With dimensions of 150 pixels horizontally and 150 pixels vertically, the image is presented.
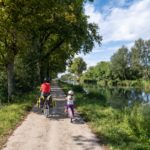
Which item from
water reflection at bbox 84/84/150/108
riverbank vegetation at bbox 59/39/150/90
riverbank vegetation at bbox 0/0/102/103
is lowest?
water reflection at bbox 84/84/150/108

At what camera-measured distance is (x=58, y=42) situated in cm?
3794

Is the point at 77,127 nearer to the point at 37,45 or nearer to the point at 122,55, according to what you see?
the point at 37,45

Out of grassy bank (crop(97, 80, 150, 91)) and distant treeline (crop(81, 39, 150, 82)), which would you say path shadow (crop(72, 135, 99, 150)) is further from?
distant treeline (crop(81, 39, 150, 82))

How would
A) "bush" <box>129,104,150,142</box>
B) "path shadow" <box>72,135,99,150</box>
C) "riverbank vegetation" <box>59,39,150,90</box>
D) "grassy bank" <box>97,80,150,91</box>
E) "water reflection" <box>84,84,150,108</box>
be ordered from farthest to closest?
"riverbank vegetation" <box>59,39,150,90</box> → "grassy bank" <box>97,80,150,91</box> → "water reflection" <box>84,84,150,108</box> → "bush" <box>129,104,150,142</box> → "path shadow" <box>72,135,99,150</box>

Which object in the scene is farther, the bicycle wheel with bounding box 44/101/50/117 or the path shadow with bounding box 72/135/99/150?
the bicycle wheel with bounding box 44/101/50/117

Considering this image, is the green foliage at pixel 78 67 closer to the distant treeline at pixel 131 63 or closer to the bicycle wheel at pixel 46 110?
the distant treeline at pixel 131 63

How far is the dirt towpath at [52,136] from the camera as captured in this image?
11.0m

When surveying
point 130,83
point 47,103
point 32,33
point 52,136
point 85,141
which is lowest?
point 85,141

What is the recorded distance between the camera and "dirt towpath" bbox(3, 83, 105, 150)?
11.0 metres

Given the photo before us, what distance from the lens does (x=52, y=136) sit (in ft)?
41.2

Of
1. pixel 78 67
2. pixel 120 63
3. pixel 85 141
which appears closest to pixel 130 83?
pixel 120 63

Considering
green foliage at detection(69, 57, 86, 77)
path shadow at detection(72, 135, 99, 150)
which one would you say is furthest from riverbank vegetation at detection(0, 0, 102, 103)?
green foliage at detection(69, 57, 86, 77)

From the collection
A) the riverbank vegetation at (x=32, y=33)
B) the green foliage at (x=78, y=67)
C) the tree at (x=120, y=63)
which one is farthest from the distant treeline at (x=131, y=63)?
the riverbank vegetation at (x=32, y=33)

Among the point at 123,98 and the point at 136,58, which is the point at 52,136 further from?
the point at 136,58
